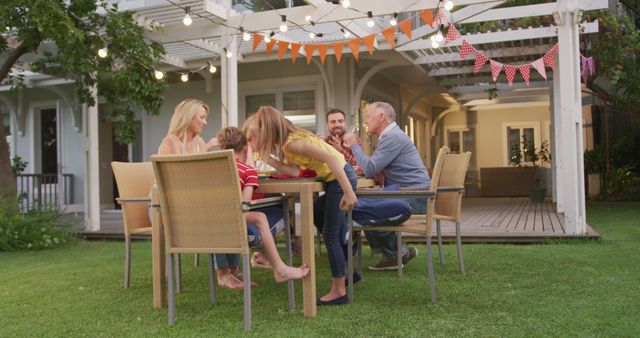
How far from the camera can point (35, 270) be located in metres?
4.35

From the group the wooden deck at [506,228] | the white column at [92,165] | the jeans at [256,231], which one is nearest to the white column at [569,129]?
the wooden deck at [506,228]

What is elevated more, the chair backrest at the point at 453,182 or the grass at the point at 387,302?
the chair backrest at the point at 453,182

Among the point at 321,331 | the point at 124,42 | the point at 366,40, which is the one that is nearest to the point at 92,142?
the point at 124,42

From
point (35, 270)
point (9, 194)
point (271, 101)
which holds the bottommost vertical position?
point (35, 270)

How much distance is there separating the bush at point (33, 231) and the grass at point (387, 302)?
1238 mm

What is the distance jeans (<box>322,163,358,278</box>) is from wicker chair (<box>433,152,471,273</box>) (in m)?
0.79

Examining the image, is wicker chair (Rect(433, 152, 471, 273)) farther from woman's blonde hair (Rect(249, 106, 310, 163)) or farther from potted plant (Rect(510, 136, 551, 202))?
potted plant (Rect(510, 136, 551, 202))

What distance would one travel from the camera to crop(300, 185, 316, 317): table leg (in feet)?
8.75

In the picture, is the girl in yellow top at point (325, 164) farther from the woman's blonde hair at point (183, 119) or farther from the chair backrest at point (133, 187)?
the chair backrest at point (133, 187)

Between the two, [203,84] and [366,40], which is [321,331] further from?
[203,84]

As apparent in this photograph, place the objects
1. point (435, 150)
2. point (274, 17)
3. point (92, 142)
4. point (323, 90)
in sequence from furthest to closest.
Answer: point (435, 150)
point (323, 90)
point (92, 142)
point (274, 17)

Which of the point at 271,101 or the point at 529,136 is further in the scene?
the point at 529,136

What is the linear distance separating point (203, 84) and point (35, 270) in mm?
5555

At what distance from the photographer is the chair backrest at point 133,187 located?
3.53 metres
